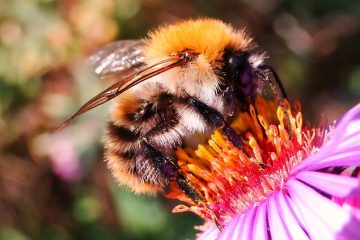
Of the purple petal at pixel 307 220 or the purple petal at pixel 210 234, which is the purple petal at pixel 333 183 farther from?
the purple petal at pixel 210 234

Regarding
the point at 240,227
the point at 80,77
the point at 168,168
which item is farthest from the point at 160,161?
the point at 80,77

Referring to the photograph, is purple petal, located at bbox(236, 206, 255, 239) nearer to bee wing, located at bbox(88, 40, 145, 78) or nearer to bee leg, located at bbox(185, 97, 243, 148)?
bee leg, located at bbox(185, 97, 243, 148)

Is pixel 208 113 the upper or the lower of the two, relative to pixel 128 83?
lower

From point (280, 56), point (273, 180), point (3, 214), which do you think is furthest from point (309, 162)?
point (3, 214)


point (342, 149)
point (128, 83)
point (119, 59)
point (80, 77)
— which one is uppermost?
point (80, 77)

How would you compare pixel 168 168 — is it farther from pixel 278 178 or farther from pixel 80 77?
pixel 80 77

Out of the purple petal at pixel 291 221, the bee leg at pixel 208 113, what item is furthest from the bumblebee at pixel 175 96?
the purple petal at pixel 291 221
